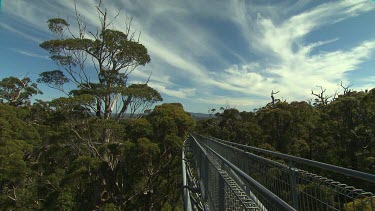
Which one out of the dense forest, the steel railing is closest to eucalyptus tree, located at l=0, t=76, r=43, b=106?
the dense forest

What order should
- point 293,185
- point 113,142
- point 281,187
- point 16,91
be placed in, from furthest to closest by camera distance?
point 16,91 → point 113,142 → point 281,187 → point 293,185

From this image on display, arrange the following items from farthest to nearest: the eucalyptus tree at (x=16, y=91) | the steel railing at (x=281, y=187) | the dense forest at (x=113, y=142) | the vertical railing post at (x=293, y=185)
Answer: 1. the eucalyptus tree at (x=16, y=91)
2. the dense forest at (x=113, y=142)
3. the vertical railing post at (x=293, y=185)
4. the steel railing at (x=281, y=187)

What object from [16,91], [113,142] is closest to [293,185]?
[113,142]

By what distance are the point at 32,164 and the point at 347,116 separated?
21.8m

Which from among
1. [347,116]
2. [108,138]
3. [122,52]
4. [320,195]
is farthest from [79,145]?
[347,116]

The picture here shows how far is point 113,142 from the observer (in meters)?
16.8

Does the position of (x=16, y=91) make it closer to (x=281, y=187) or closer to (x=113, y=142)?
(x=113, y=142)

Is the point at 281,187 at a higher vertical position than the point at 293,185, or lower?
lower

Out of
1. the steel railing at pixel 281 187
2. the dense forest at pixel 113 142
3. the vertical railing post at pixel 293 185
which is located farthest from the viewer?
the dense forest at pixel 113 142

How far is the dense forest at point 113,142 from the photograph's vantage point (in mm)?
15547

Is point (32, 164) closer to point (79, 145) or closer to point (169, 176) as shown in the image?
point (79, 145)

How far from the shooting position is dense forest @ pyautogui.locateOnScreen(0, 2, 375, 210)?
1555cm

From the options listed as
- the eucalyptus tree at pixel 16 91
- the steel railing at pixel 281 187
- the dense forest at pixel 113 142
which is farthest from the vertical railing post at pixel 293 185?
the eucalyptus tree at pixel 16 91

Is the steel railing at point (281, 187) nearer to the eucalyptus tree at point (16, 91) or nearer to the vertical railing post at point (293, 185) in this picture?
the vertical railing post at point (293, 185)
